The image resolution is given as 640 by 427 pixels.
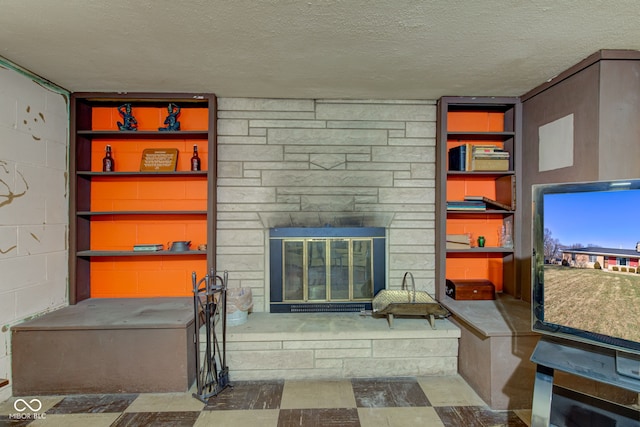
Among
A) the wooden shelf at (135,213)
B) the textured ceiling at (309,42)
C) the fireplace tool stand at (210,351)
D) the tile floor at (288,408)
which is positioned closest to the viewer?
the textured ceiling at (309,42)

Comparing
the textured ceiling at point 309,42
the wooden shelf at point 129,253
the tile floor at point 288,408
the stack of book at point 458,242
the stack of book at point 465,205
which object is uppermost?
the textured ceiling at point 309,42

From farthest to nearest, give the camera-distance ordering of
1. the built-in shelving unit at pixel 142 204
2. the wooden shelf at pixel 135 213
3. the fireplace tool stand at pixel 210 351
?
1. the built-in shelving unit at pixel 142 204
2. the wooden shelf at pixel 135 213
3. the fireplace tool stand at pixel 210 351

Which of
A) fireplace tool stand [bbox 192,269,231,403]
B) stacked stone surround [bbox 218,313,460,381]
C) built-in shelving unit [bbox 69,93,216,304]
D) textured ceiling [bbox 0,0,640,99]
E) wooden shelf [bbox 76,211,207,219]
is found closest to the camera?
textured ceiling [bbox 0,0,640,99]

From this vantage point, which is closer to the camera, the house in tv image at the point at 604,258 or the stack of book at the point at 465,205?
the house in tv image at the point at 604,258

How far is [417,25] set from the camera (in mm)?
1710

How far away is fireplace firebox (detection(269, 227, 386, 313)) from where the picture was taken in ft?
9.15

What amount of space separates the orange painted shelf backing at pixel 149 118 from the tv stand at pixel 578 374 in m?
2.83

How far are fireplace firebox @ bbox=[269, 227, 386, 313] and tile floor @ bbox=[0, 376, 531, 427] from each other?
2.21 ft

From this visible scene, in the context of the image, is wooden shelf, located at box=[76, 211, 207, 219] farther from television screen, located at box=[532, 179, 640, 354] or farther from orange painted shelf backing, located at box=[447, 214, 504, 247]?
television screen, located at box=[532, 179, 640, 354]

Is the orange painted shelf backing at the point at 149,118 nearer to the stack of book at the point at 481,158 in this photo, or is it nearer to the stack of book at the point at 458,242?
the stack of book at the point at 481,158

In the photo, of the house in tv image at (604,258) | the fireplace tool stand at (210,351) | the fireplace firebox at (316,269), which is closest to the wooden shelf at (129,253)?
the fireplace tool stand at (210,351)

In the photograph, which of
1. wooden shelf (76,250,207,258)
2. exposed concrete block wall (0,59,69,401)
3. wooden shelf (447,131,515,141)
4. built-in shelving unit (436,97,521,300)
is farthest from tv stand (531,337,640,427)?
exposed concrete block wall (0,59,69,401)

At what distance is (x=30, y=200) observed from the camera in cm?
230

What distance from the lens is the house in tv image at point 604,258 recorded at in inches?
50.2
